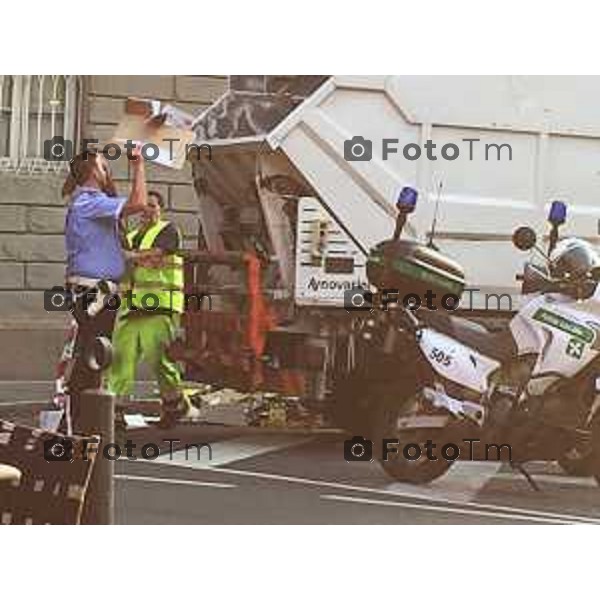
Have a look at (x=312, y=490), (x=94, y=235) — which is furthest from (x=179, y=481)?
(x=94, y=235)

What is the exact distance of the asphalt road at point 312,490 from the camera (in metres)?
3.27

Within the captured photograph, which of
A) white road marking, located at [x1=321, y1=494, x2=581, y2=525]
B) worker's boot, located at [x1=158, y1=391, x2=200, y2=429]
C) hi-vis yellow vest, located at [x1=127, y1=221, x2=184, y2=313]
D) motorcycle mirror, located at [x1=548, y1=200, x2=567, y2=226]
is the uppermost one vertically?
motorcycle mirror, located at [x1=548, y1=200, x2=567, y2=226]

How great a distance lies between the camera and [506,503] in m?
3.28

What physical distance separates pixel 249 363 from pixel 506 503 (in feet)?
2.66

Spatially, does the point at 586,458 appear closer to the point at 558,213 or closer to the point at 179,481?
the point at 558,213

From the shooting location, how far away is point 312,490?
10.7ft

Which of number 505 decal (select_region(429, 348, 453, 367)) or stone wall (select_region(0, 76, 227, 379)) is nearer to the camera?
stone wall (select_region(0, 76, 227, 379))

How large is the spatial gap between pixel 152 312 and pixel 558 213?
1142mm

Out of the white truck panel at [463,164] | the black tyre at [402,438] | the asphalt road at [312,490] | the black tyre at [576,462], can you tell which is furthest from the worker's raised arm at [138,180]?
the black tyre at [576,462]

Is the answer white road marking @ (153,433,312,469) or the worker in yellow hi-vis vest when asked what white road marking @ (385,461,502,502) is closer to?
white road marking @ (153,433,312,469)

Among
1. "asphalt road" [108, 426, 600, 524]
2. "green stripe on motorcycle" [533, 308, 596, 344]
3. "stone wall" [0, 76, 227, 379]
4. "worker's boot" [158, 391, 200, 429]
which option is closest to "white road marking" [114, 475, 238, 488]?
"asphalt road" [108, 426, 600, 524]

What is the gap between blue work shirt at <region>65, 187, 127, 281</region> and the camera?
3.23 meters
